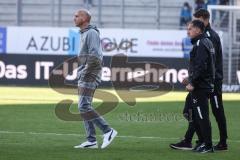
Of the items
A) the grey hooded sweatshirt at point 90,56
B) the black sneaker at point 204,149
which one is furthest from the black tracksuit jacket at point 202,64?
the grey hooded sweatshirt at point 90,56

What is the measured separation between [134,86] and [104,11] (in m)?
6.47

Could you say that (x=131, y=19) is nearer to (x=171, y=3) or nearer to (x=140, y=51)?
(x=171, y=3)

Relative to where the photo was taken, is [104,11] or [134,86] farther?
[104,11]

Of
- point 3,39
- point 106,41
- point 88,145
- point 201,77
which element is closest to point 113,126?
point 88,145

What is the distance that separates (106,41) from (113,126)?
12916 mm

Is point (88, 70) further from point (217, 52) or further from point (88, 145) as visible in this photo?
point (217, 52)

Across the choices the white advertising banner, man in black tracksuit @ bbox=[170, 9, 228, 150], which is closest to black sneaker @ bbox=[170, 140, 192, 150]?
man in black tracksuit @ bbox=[170, 9, 228, 150]

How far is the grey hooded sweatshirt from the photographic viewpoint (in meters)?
11.4

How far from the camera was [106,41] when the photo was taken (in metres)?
27.6

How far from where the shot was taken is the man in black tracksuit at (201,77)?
11.0m

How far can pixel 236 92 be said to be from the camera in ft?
88.9

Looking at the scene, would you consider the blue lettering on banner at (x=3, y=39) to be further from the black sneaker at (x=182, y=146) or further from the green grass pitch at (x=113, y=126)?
the black sneaker at (x=182, y=146)

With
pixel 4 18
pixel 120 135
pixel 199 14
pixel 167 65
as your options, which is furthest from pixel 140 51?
pixel 199 14

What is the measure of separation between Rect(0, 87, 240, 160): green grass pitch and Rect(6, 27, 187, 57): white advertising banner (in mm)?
5229
